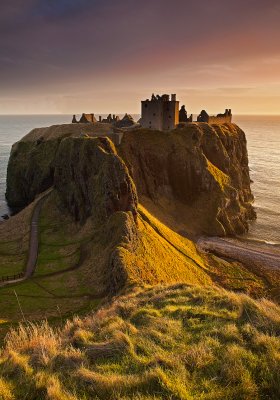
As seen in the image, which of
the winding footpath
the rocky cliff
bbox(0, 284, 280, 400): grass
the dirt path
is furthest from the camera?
the dirt path

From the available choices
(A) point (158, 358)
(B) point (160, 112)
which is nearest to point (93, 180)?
(B) point (160, 112)

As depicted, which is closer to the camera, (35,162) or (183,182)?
(183,182)

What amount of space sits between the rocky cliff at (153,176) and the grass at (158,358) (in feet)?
135

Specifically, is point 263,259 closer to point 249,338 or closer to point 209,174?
point 209,174

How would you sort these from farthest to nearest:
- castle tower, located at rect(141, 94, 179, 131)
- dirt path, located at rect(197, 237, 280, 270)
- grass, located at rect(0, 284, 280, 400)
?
castle tower, located at rect(141, 94, 179, 131) → dirt path, located at rect(197, 237, 280, 270) → grass, located at rect(0, 284, 280, 400)

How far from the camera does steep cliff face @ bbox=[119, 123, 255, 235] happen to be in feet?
267

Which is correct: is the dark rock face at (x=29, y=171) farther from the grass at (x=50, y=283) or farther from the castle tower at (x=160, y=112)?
the grass at (x=50, y=283)

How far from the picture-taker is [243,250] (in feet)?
237

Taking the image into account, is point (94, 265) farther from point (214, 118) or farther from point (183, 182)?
point (214, 118)

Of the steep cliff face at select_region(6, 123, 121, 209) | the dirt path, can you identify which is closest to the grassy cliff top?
the steep cliff face at select_region(6, 123, 121, 209)

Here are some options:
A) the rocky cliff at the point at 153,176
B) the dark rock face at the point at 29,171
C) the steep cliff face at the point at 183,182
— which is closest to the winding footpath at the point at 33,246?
the rocky cliff at the point at 153,176

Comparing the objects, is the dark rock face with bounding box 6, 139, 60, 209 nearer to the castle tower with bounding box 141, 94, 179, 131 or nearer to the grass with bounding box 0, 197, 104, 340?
the castle tower with bounding box 141, 94, 179, 131

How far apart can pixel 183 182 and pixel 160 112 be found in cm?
2122

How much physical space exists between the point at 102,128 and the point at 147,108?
14486mm
